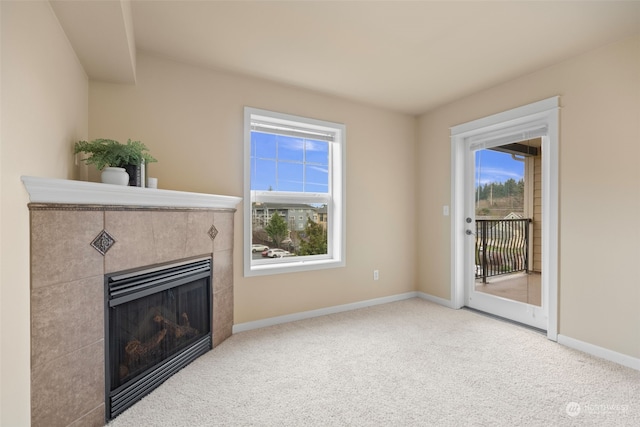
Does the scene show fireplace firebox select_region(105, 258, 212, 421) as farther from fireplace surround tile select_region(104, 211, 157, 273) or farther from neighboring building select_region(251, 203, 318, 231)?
neighboring building select_region(251, 203, 318, 231)

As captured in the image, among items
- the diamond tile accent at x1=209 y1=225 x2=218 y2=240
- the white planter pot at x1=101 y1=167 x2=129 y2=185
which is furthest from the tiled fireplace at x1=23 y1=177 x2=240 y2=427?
the diamond tile accent at x1=209 y1=225 x2=218 y2=240

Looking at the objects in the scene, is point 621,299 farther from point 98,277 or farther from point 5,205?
point 5,205

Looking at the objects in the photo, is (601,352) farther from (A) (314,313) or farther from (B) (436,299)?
(A) (314,313)

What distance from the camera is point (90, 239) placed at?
1551 millimetres

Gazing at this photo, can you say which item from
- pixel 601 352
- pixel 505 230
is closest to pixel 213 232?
pixel 505 230

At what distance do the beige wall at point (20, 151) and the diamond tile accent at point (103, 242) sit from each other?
0.31 m

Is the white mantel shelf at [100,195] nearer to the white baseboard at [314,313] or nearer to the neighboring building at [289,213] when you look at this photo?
the neighboring building at [289,213]

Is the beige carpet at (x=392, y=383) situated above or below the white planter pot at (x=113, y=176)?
below

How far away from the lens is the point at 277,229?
3.17 metres

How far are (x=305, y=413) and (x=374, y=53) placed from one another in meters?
2.56

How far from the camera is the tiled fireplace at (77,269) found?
1.33 meters

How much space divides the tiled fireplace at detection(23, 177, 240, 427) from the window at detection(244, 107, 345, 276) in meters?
1.10

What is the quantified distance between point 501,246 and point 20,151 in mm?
3830

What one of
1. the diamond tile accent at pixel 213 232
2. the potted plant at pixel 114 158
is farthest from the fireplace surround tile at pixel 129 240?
the diamond tile accent at pixel 213 232
